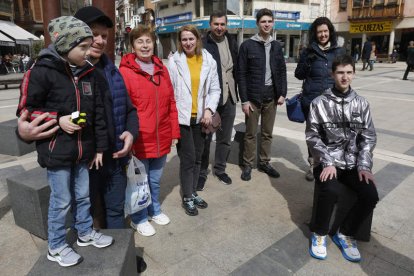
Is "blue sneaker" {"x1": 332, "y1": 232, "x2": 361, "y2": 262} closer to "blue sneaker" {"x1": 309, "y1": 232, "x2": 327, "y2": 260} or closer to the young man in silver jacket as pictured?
the young man in silver jacket

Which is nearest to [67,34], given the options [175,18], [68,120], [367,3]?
[68,120]

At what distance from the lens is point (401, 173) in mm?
4434

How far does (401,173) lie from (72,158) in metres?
4.17

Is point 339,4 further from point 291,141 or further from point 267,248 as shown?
point 267,248

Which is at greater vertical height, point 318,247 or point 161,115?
point 161,115

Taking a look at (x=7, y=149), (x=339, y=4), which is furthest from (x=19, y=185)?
(x=339, y=4)

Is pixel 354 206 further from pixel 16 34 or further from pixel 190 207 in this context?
pixel 16 34

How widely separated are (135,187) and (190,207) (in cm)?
83

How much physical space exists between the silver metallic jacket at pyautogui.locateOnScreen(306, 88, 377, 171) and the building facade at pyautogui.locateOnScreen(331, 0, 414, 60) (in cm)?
2983

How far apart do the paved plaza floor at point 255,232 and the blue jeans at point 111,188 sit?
36 centimetres

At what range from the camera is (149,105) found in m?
2.76

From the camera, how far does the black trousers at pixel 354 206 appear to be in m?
2.67

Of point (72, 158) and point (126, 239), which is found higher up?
point (72, 158)

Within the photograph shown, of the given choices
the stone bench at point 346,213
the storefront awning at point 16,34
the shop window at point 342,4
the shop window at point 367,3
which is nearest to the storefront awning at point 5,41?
the storefront awning at point 16,34
